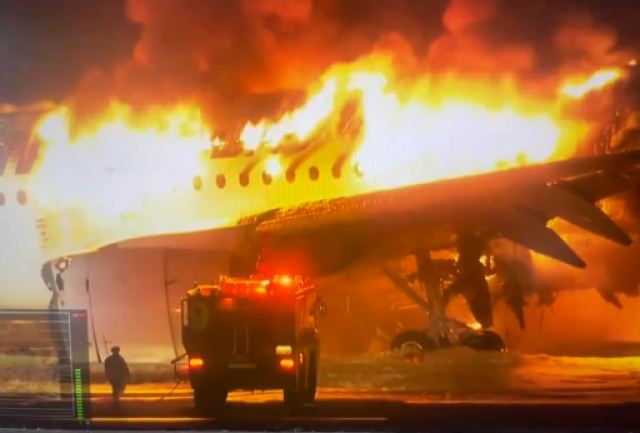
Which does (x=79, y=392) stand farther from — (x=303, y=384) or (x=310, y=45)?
(x=310, y=45)

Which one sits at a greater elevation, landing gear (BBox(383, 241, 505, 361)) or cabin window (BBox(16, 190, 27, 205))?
cabin window (BBox(16, 190, 27, 205))

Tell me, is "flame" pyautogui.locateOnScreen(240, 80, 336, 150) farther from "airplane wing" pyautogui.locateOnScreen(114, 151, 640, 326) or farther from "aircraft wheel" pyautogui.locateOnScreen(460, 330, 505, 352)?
"aircraft wheel" pyautogui.locateOnScreen(460, 330, 505, 352)

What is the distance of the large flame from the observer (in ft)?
5.54

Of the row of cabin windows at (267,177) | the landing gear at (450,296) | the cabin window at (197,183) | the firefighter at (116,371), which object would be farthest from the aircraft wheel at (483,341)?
the firefighter at (116,371)

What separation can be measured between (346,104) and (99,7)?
2.11ft

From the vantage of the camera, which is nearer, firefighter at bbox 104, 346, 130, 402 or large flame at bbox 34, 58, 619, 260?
large flame at bbox 34, 58, 619, 260

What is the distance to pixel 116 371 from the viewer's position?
1.83m

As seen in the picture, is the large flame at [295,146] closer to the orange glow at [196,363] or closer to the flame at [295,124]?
the flame at [295,124]

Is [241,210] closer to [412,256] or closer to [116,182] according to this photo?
[116,182]

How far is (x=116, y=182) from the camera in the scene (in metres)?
1.79

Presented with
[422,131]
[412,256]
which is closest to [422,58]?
[422,131]

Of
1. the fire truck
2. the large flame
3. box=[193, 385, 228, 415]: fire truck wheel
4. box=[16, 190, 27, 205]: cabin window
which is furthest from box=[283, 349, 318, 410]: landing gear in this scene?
box=[16, 190, 27, 205]: cabin window

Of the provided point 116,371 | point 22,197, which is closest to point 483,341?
point 116,371

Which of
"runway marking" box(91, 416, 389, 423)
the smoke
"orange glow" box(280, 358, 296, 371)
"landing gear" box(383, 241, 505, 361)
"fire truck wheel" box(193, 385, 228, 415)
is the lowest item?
"runway marking" box(91, 416, 389, 423)
